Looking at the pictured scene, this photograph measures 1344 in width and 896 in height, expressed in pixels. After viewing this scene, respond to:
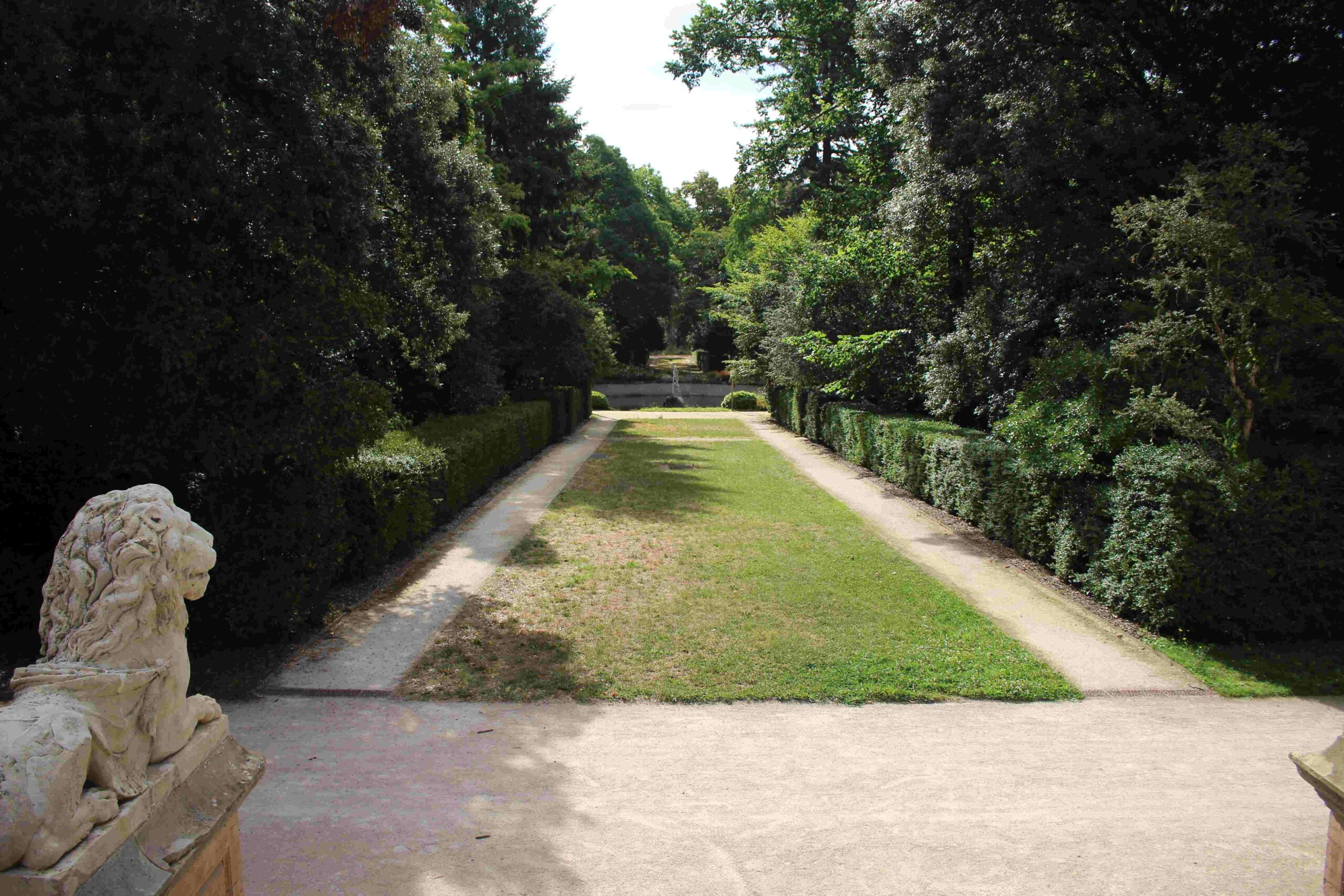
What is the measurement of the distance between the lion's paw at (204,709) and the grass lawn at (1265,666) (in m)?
7.01

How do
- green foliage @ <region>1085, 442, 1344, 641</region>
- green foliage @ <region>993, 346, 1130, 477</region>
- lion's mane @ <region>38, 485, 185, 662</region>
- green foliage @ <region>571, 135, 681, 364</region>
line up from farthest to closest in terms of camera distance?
1. green foliage @ <region>571, 135, 681, 364</region>
2. green foliage @ <region>993, 346, 1130, 477</region>
3. green foliage @ <region>1085, 442, 1344, 641</region>
4. lion's mane @ <region>38, 485, 185, 662</region>

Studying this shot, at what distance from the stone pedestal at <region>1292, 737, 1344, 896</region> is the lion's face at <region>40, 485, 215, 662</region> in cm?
421

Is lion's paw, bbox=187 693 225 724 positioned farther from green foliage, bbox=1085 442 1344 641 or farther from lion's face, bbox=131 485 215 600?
green foliage, bbox=1085 442 1344 641

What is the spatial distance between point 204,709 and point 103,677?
62 centimetres

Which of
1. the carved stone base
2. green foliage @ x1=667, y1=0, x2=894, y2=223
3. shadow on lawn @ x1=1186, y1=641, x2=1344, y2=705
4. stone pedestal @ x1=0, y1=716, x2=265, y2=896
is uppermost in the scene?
green foliage @ x1=667, y1=0, x2=894, y2=223

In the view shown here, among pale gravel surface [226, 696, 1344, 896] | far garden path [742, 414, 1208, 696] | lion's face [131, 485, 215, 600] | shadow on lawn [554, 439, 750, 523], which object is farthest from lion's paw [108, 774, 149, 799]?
shadow on lawn [554, 439, 750, 523]

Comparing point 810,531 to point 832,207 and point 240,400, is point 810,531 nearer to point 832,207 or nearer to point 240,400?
point 240,400

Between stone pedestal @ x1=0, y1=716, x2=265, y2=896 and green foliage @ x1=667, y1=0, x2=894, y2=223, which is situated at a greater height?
green foliage @ x1=667, y1=0, x2=894, y2=223

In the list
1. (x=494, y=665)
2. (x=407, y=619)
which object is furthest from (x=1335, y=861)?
(x=407, y=619)

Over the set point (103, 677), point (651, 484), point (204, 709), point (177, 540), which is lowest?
point (651, 484)

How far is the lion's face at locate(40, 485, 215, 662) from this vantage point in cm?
262

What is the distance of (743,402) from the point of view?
40.0m

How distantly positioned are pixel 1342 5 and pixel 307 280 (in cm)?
1148

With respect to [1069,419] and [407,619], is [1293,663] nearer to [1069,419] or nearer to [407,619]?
[1069,419]
